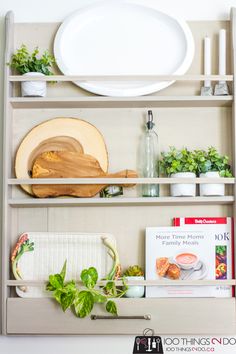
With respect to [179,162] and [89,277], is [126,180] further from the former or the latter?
[89,277]

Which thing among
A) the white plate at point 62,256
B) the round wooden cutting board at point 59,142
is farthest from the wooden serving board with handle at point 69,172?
the white plate at point 62,256

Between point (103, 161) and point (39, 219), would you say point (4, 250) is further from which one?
point (103, 161)

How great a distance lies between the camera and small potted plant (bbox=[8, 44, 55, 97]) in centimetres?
245

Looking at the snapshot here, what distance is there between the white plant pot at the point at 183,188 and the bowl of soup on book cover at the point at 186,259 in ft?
0.67

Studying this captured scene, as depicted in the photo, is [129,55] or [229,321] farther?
[129,55]

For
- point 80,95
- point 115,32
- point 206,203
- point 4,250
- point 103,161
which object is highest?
point 115,32

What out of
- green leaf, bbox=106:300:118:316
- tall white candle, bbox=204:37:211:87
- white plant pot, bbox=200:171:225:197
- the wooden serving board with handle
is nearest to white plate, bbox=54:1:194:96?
tall white candle, bbox=204:37:211:87

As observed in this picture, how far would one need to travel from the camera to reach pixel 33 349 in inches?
96.3

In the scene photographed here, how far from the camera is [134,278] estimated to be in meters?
2.38

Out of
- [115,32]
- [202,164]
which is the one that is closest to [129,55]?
[115,32]

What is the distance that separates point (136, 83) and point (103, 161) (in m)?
0.30

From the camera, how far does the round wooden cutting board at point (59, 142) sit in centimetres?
247

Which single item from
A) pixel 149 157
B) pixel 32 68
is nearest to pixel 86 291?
pixel 149 157

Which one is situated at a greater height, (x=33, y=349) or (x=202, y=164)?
(x=202, y=164)
